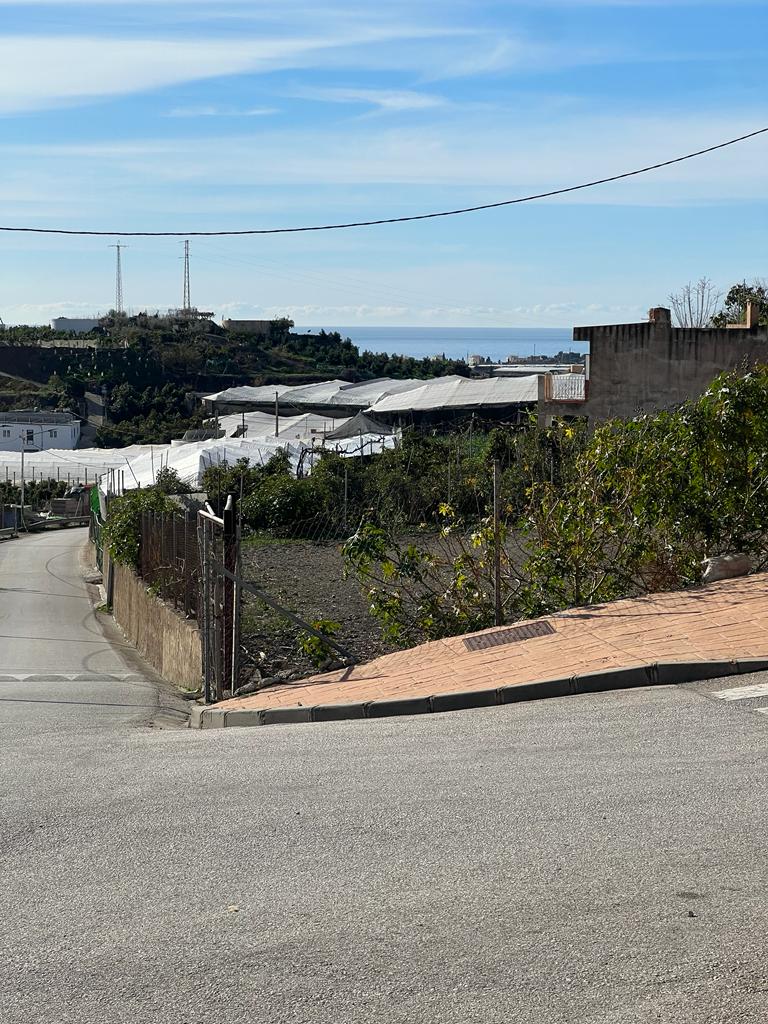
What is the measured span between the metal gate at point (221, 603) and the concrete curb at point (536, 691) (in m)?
1.68

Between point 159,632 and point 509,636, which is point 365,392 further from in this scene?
point 509,636

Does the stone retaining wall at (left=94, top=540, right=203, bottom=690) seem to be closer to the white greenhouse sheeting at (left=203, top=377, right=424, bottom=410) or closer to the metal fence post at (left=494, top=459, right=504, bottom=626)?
the metal fence post at (left=494, top=459, right=504, bottom=626)

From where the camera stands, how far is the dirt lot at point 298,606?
12.7 meters

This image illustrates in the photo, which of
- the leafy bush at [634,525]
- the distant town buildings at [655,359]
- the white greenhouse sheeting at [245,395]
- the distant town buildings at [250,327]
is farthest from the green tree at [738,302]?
the distant town buildings at [250,327]

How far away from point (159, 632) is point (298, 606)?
2254 mm

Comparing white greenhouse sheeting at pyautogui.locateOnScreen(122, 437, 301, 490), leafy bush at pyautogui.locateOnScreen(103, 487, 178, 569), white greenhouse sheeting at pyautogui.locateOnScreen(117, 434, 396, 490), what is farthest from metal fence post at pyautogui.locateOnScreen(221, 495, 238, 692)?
white greenhouse sheeting at pyautogui.locateOnScreen(122, 437, 301, 490)

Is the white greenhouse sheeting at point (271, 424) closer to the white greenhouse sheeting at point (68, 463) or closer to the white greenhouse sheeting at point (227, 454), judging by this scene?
the white greenhouse sheeting at point (68, 463)

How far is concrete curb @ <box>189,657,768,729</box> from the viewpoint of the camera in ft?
31.1

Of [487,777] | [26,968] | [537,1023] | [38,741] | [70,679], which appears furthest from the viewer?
[70,679]

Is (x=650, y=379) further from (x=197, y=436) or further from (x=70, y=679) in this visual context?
(x=197, y=436)

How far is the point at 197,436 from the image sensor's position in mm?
60906

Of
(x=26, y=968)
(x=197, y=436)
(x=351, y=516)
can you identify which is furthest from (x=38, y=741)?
(x=197, y=436)

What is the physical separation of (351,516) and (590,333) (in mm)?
7889

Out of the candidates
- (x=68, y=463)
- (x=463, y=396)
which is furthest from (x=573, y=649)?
(x=68, y=463)
